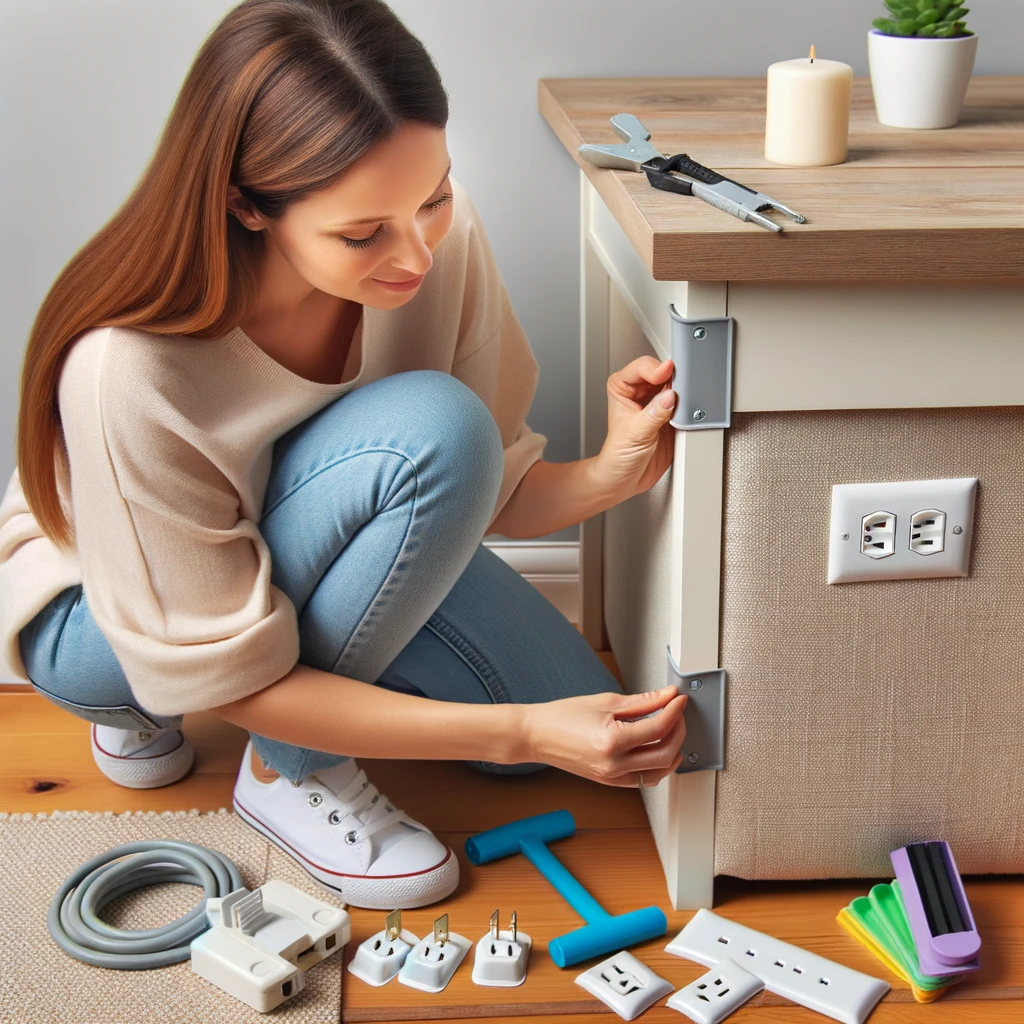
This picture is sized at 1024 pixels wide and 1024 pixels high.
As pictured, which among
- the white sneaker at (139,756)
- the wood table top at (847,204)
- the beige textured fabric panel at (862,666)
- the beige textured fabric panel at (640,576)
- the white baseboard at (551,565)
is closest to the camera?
the wood table top at (847,204)

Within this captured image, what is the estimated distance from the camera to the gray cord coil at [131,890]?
0.96 metres

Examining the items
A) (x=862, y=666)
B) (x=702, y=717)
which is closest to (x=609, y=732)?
(x=702, y=717)

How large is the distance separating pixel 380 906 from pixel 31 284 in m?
0.76

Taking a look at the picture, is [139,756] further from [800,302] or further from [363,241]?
[800,302]

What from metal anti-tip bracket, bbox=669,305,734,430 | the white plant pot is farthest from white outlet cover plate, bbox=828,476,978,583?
the white plant pot

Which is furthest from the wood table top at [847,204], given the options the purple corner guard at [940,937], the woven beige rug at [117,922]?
the woven beige rug at [117,922]

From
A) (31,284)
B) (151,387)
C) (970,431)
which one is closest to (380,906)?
(151,387)

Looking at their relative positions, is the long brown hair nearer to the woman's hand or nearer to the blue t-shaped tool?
the woman's hand

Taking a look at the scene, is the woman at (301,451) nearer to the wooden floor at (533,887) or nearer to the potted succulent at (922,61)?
the wooden floor at (533,887)

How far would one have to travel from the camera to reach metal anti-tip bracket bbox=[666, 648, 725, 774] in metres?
0.92

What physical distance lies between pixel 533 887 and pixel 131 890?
335 mm

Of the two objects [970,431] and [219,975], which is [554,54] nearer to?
[970,431]

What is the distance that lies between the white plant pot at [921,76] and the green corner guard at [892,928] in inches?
24.4

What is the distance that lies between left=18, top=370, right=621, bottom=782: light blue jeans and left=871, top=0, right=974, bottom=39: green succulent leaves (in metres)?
0.46
